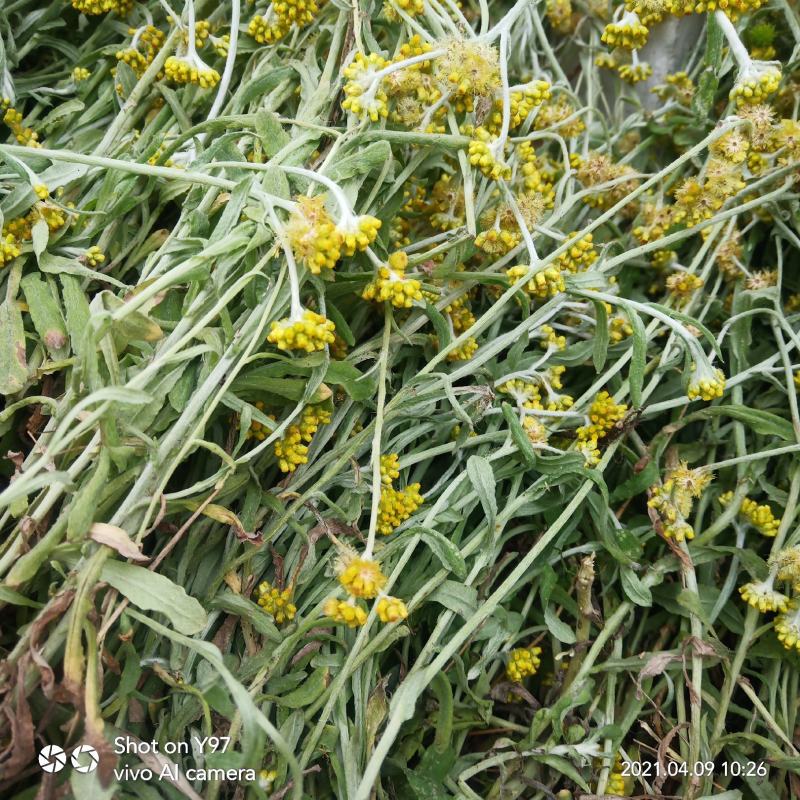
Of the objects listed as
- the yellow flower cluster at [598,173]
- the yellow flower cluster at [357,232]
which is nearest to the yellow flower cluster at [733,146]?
the yellow flower cluster at [598,173]

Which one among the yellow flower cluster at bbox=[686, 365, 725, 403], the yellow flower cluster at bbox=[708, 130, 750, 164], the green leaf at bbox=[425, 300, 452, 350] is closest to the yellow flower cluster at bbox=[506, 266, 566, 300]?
the green leaf at bbox=[425, 300, 452, 350]

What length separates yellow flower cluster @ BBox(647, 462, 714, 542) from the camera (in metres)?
1.08

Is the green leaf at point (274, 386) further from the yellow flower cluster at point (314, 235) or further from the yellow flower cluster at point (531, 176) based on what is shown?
the yellow flower cluster at point (531, 176)

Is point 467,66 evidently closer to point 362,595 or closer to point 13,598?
point 362,595

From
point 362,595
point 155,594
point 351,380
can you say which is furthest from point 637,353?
point 155,594

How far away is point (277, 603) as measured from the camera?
954 millimetres

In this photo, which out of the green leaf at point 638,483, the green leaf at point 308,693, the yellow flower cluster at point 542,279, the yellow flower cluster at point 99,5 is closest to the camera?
the green leaf at point 308,693

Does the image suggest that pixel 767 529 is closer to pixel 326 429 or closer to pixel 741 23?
pixel 326 429

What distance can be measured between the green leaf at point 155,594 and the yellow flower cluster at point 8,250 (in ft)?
1.68

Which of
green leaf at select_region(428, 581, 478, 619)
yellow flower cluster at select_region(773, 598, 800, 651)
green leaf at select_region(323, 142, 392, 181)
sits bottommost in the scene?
yellow flower cluster at select_region(773, 598, 800, 651)

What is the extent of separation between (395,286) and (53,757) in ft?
2.33

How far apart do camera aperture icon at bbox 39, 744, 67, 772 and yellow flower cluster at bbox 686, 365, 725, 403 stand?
95 centimetres

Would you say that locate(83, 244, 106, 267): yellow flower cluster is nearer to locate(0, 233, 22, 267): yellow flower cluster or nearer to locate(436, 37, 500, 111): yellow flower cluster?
locate(0, 233, 22, 267): yellow flower cluster

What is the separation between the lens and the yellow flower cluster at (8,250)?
3.30ft
